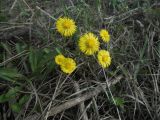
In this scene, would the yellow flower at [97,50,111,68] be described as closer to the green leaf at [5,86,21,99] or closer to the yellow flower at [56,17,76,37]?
the yellow flower at [56,17,76,37]

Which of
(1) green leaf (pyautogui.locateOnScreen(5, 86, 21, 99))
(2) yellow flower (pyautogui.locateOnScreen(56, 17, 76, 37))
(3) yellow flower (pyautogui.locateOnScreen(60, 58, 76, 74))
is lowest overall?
(1) green leaf (pyautogui.locateOnScreen(5, 86, 21, 99))

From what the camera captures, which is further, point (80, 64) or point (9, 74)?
point (80, 64)

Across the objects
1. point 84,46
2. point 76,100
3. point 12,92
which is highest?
point 84,46

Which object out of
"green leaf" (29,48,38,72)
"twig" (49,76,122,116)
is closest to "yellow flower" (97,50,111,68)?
"twig" (49,76,122,116)

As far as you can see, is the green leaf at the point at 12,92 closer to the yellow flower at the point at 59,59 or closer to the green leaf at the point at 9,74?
the green leaf at the point at 9,74

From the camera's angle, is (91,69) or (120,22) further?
(120,22)

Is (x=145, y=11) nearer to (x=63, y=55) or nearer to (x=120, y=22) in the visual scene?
(x=120, y=22)

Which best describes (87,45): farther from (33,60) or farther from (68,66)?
(33,60)

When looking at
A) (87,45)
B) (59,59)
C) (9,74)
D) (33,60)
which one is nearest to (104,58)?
(87,45)

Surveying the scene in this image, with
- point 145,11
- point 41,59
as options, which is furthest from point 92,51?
point 145,11
